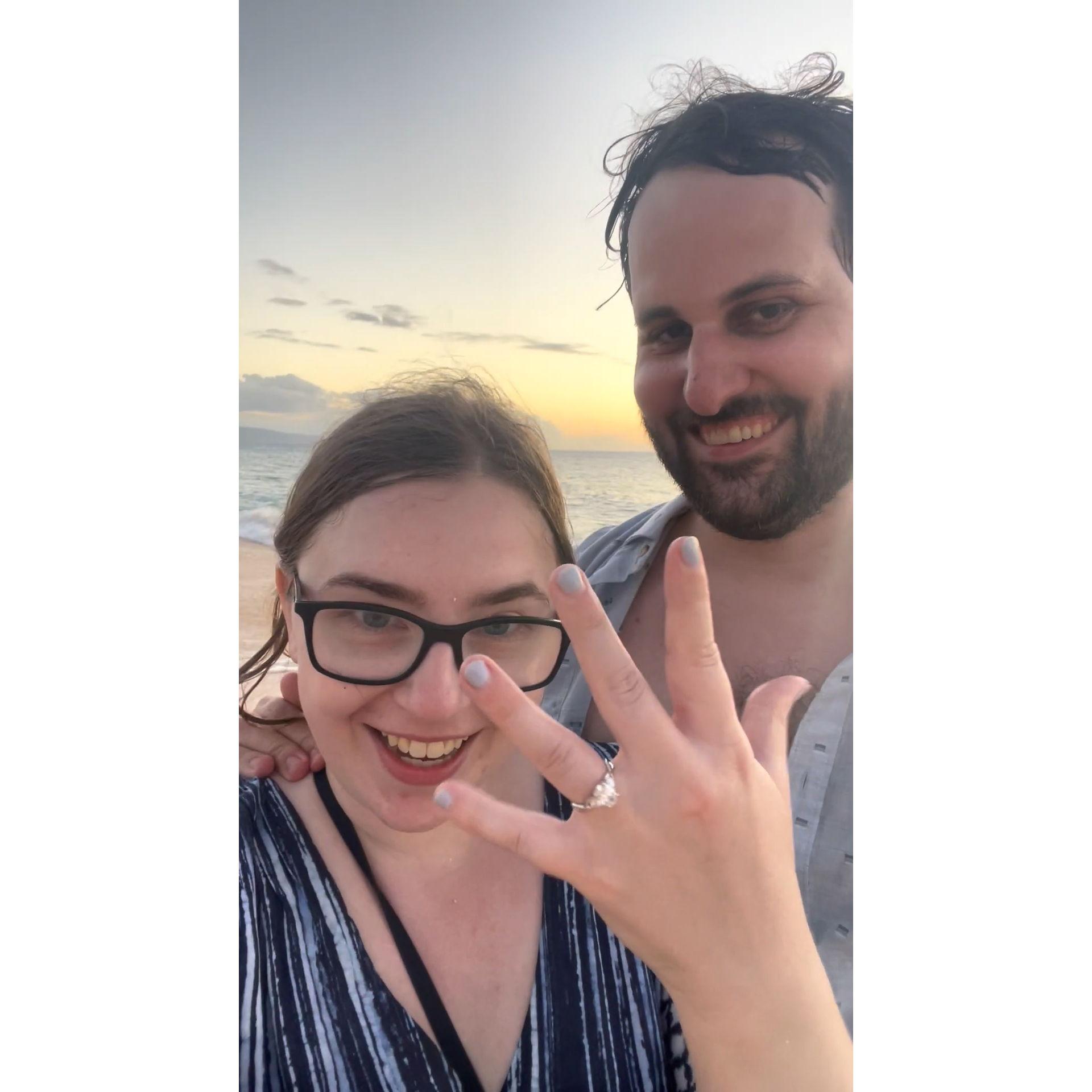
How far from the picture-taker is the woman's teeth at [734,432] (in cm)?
177

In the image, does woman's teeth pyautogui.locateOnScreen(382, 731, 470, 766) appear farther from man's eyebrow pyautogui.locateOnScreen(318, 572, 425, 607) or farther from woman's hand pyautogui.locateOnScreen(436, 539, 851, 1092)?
man's eyebrow pyautogui.locateOnScreen(318, 572, 425, 607)

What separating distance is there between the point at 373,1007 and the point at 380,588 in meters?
0.66

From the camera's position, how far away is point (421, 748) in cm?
167

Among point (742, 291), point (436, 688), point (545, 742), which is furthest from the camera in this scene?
point (742, 291)

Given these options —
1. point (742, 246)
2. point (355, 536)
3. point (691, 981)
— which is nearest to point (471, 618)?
point (355, 536)

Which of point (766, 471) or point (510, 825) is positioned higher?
point (766, 471)

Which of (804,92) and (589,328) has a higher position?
(804,92)

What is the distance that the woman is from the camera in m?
1.53

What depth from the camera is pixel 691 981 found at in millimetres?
1581

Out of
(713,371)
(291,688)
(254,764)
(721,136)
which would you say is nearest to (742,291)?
(713,371)

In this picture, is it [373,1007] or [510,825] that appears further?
[373,1007]

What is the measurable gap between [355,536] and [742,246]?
2.58 ft

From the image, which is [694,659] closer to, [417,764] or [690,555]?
[690,555]
